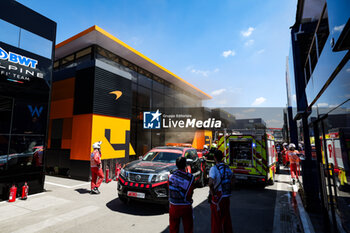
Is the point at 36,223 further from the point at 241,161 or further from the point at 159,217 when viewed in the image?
the point at 241,161

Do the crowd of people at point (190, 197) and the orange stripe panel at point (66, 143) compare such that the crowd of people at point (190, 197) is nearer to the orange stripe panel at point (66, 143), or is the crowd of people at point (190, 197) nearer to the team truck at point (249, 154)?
the team truck at point (249, 154)

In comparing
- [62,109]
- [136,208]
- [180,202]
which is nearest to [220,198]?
[180,202]

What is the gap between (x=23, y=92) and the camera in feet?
23.7

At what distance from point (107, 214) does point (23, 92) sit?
18.9 feet

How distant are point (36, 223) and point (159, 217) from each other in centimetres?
294

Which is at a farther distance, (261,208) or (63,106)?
(63,106)

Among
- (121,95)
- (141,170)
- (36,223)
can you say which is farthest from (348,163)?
(121,95)

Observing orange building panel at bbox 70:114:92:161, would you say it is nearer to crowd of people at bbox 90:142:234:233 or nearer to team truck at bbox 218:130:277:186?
team truck at bbox 218:130:277:186

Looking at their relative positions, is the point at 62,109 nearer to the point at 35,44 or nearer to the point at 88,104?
the point at 88,104

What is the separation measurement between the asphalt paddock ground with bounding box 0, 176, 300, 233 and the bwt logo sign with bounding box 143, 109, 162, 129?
30.2 feet

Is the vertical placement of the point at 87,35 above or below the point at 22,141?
above

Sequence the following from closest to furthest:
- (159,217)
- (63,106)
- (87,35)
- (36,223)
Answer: (36,223) → (159,217) → (63,106) → (87,35)

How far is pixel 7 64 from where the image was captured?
260 inches

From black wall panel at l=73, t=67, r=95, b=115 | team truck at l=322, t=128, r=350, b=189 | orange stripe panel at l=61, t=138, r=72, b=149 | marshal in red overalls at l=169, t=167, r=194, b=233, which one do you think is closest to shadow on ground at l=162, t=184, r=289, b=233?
marshal in red overalls at l=169, t=167, r=194, b=233
